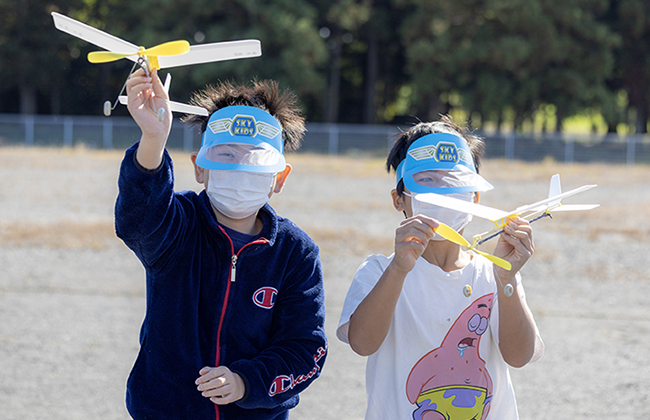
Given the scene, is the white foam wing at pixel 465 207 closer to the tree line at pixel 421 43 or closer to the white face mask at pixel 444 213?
the white face mask at pixel 444 213

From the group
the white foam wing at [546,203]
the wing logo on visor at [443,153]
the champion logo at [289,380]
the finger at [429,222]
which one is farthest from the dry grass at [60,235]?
the white foam wing at [546,203]

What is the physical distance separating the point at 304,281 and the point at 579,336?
13.5 feet

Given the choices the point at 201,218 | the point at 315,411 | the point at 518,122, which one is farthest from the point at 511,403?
the point at 518,122

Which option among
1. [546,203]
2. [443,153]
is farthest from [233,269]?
[546,203]

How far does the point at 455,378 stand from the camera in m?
2.16

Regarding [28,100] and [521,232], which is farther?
[28,100]

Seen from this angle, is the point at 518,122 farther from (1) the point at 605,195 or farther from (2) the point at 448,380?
(2) the point at 448,380

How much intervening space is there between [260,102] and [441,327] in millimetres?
985

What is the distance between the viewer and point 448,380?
2154 mm

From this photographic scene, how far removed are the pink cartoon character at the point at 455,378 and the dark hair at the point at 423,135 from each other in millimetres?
525

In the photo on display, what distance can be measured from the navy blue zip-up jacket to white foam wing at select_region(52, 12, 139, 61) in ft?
1.59

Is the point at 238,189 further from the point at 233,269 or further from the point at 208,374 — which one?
the point at 208,374

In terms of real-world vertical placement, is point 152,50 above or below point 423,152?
above

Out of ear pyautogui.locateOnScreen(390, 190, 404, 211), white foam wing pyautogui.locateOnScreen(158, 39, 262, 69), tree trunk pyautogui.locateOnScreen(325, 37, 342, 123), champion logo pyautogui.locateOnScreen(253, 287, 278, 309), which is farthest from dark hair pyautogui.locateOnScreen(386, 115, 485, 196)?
tree trunk pyautogui.locateOnScreen(325, 37, 342, 123)
